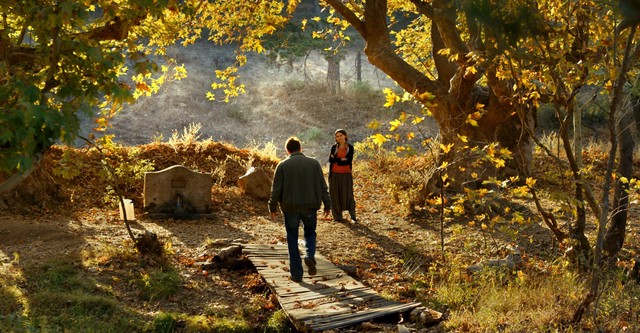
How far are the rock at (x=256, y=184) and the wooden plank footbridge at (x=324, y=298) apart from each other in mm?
5551

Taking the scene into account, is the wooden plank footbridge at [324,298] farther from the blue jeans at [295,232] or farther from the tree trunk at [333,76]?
the tree trunk at [333,76]

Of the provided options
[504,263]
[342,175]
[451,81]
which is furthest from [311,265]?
[451,81]

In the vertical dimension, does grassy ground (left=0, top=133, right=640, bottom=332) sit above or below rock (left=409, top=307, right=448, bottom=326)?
above

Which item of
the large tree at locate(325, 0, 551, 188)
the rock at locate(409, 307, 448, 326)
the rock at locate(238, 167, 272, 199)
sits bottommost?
the rock at locate(409, 307, 448, 326)

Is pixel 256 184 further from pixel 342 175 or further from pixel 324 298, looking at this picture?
pixel 324 298

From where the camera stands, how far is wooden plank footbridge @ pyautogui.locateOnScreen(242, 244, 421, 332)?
682cm

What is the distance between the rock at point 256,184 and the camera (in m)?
14.7

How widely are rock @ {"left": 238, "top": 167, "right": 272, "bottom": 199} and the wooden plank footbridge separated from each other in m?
5.55

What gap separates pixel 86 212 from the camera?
12867 millimetres

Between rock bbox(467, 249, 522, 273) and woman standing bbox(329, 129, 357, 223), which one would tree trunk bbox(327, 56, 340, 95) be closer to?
woman standing bbox(329, 129, 357, 223)

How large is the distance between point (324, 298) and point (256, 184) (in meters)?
7.42

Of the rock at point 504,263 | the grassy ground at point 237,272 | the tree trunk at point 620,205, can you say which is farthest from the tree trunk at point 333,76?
the tree trunk at point 620,205

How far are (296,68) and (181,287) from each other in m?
26.6

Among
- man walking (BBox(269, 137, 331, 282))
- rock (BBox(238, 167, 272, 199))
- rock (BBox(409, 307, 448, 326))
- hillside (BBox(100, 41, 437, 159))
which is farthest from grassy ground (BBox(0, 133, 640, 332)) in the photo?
hillside (BBox(100, 41, 437, 159))
